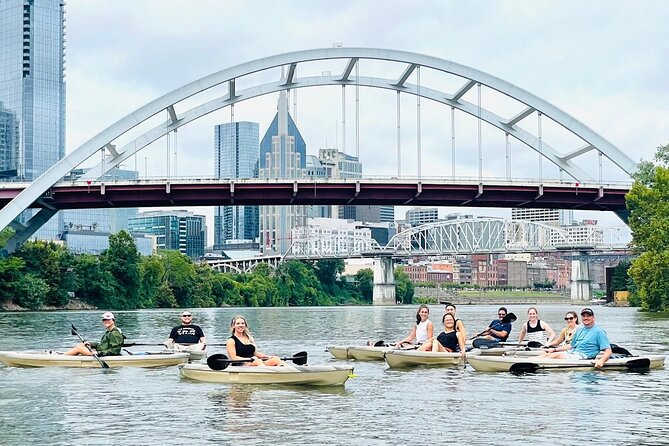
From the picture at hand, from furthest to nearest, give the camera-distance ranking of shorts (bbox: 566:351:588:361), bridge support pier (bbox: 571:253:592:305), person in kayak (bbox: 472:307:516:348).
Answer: bridge support pier (bbox: 571:253:592:305), person in kayak (bbox: 472:307:516:348), shorts (bbox: 566:351:588:361)

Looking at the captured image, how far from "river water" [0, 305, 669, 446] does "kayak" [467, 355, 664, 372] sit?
0.21m

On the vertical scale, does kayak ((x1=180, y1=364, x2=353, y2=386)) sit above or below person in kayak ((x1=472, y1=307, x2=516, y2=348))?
below

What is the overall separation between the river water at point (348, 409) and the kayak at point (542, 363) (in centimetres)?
21

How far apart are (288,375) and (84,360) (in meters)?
6.15

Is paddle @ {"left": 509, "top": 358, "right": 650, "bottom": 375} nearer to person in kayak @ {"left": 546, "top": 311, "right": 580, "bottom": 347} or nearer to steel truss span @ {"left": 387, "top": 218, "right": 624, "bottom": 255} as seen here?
A: person in kayak @ {"left": 546, "top": 311, "right": 580, "bottom": 347}

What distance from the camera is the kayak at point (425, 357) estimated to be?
80.0 feet

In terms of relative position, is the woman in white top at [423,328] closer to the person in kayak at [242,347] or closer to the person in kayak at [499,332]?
the person in kayak at [499,332]

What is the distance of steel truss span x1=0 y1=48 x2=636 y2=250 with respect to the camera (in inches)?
2726

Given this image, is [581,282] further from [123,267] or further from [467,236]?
[123,267]

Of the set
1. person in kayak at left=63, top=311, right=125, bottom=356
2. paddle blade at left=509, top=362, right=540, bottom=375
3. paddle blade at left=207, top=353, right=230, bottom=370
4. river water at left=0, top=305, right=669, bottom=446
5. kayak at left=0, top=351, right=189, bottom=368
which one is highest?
person in kayak at left=63, top=311, right=125, bottom=356

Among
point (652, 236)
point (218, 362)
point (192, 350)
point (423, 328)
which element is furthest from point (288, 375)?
point (652, 236)

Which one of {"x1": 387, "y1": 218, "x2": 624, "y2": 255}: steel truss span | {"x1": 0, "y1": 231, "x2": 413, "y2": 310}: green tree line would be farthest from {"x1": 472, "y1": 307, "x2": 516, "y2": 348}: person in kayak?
{"x1": 387, "y1": 218, "x2": 624, "y2": 255}: steel truss span

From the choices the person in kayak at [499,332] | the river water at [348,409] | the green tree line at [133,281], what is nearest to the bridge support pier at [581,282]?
the green tree line at [133,281]

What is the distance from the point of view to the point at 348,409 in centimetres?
1834
